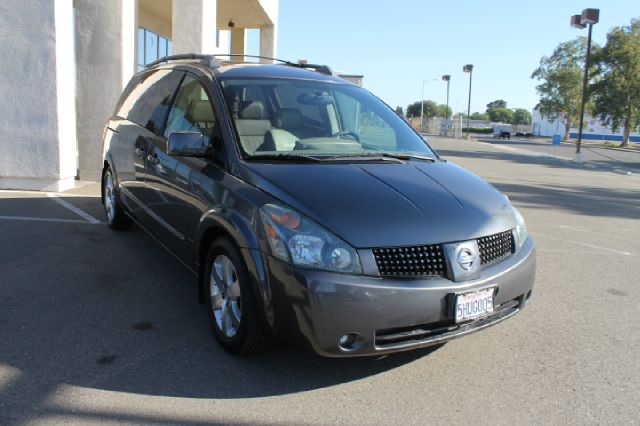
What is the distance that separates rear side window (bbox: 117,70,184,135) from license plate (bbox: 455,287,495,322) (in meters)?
2.94

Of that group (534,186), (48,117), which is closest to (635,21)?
(534,186)

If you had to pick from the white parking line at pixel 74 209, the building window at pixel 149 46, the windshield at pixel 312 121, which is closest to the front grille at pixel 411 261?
the windshield at pixel 312 121

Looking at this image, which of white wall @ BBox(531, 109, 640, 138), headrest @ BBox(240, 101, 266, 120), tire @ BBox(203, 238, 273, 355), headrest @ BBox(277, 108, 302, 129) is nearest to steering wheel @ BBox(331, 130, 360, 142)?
headrest @ BBox(277, 108, 302, 129)

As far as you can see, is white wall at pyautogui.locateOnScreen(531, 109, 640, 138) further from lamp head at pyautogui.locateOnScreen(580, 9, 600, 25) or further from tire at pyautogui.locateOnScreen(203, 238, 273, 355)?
tire at pyautogui.locateOnScreen(203, 238, 273, 355)

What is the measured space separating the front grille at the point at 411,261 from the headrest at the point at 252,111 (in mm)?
1578

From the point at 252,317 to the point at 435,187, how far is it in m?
1.38

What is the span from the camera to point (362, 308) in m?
2.81

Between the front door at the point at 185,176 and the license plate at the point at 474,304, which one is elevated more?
Answer: the front door at the point at 185,176

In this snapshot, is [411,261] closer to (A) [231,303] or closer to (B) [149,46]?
(A) [231,303]

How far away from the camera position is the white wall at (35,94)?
318 inches

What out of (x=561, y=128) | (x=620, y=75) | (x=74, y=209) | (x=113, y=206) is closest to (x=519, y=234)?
(x=113, y=206)

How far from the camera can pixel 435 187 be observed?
11.5 feet

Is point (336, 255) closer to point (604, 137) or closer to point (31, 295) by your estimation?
point (31, 295)

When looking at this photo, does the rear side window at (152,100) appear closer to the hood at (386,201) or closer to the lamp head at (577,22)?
the hood at (386,201)
